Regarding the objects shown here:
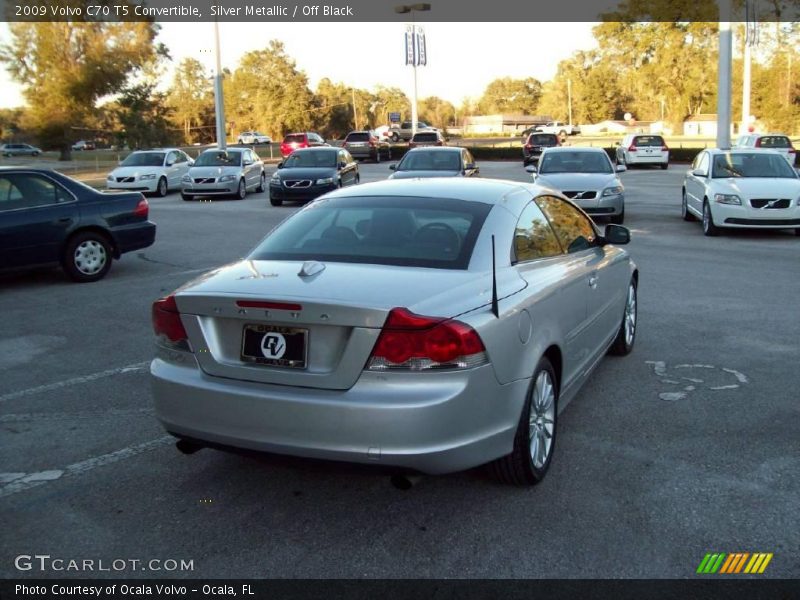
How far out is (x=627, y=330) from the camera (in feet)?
22.3

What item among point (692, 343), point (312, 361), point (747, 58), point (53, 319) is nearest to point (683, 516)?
point (312, 361)

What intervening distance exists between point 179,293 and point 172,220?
50.0 ft

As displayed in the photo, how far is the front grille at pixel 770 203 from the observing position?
46.0 feet

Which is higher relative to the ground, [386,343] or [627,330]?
[386,343]

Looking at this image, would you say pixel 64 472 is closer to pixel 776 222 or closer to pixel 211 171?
pixel 776 222

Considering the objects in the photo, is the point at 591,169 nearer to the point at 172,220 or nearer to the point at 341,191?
the point at 172,220

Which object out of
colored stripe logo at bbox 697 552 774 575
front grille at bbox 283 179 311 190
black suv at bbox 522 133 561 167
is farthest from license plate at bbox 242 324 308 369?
black suv at bbox 522 133 561 167

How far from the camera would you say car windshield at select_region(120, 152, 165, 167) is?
26125mm

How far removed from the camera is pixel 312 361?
3.64m

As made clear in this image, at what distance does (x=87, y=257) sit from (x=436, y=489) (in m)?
7.82

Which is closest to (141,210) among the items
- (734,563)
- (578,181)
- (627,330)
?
(627,330)

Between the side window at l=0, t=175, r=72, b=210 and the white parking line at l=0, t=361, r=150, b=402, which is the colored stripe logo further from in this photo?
the side window at l=0, t=175, r=72, b=210

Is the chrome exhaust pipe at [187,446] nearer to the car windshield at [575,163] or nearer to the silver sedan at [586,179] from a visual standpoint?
the silver sedan at [586,179]

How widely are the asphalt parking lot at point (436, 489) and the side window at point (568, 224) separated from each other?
3.62 ft
